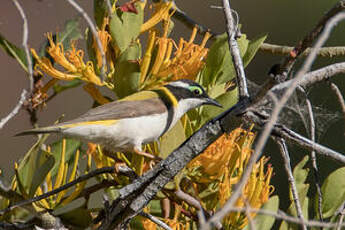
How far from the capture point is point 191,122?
76.0 inches

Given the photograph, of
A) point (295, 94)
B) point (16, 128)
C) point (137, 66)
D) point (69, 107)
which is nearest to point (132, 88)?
point (137, 66)

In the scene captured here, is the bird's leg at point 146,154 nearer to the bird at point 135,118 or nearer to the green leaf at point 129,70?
the bird at point 135,118

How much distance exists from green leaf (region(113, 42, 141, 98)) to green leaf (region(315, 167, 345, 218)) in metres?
0.64

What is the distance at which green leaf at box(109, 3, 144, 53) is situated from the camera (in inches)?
72.0

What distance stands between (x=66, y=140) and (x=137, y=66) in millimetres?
406

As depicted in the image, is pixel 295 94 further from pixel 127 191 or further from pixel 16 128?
pixel 16 128

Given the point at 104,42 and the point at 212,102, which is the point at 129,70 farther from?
the point at 212,102

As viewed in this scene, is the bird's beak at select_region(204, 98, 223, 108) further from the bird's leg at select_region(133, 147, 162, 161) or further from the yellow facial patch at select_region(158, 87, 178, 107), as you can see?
the yellow facial patch at select_region(158, 87, 178, 107)

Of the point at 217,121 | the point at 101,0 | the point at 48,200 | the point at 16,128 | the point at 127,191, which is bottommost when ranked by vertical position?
the point at 16,128

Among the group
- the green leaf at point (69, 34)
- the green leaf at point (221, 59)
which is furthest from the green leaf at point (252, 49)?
the green leaf at point (69, 34)

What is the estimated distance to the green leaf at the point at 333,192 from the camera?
6.07 feet

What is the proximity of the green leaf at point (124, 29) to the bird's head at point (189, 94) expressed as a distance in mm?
225

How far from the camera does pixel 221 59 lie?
1864 millimetres

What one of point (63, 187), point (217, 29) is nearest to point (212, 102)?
point (63, 187)
